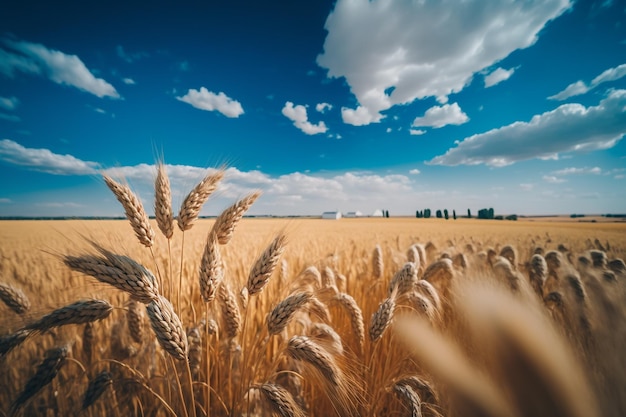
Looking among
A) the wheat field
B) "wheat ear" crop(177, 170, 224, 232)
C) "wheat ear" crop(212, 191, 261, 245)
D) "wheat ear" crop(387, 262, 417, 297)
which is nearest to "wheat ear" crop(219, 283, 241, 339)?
the wheat field

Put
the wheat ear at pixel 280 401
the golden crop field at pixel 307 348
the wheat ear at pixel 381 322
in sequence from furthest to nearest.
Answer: the wheat ear at pixel 381 322
the wheat ear at pixel 280 401
the golden crop field at pixel 307 348

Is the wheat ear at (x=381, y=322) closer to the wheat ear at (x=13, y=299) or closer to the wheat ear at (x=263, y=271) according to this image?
the wheat ear at (x=263, y=271)

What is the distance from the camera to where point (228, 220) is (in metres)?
1.40

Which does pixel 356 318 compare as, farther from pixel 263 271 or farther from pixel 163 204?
pixel 163 204

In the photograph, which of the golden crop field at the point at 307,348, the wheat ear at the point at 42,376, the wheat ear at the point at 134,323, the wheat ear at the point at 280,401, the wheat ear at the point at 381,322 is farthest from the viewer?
the wheat ear at the point at 134,323

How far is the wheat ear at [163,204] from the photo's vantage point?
121 cm

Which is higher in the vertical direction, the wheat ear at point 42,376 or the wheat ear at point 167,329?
the wheat ear at point 167,329

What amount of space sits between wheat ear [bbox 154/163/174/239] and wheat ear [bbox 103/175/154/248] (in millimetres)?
64

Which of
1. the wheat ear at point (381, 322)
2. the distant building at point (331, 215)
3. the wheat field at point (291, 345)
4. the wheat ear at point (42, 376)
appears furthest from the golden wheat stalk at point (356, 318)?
the distant building at point (331, 215)

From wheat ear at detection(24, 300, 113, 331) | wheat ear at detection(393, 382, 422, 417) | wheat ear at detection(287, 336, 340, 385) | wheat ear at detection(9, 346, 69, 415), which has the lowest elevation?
wheat ear at detection(393, 382, 422, 417)

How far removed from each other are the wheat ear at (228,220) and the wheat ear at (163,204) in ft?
0.75

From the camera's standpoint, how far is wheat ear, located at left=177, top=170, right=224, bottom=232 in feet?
4.22

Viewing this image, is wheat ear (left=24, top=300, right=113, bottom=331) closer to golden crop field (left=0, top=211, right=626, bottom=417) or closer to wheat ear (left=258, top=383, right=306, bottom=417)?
golden crop field (left=0, top=211, right=626, bottom=417)

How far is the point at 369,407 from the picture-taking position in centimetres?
134
